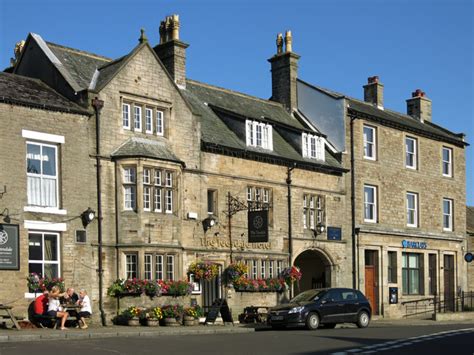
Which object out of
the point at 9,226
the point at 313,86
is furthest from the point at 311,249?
the point at 9,226

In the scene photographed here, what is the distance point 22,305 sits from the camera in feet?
77.7

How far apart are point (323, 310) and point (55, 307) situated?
30.2 feet

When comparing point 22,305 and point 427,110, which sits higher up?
point 427,110

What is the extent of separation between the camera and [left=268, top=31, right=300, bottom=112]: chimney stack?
38469 millimetres

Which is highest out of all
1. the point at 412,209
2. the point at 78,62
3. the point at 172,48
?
the point at 172,48

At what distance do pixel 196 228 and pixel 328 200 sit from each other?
27.7 ft

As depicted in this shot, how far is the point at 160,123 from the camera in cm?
2886

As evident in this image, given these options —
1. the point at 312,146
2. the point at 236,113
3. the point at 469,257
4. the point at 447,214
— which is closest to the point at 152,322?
the point at 236,113

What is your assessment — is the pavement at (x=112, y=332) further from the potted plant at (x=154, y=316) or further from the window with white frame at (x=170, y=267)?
the window with white frame at (x=170, y=267)

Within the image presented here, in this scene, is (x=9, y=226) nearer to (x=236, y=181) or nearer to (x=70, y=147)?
(x=70, y=147)

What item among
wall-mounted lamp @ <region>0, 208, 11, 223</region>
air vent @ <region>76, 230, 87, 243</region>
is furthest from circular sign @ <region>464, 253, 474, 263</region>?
wall-mounted lamp @ <region>0, 208, 11, 223</region>

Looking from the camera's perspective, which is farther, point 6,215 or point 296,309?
point 296,309

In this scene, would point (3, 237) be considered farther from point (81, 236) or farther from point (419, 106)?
point (419, 106)

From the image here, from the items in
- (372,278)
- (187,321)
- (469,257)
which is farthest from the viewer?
(469,257)
